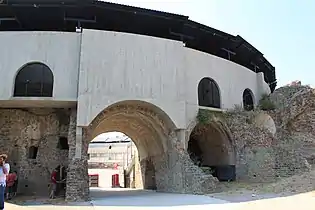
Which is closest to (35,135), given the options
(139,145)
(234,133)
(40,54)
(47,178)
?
(47,178)

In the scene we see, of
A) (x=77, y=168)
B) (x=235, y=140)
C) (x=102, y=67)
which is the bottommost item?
(x=77, y=168)

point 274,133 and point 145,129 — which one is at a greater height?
point 145,129

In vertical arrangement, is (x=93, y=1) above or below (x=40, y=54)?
above

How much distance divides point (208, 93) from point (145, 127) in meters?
4.36

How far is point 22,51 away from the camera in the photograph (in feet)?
52.4

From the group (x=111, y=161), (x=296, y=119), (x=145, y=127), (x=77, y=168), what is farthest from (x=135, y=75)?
(x=111, y=161)

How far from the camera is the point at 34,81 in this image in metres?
16.0

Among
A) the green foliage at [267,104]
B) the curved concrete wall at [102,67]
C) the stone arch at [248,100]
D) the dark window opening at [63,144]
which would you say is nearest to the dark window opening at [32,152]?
the dark window opening at [63,144]

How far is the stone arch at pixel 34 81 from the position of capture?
15875 mm

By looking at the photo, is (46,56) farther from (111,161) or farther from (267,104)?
(111,161)

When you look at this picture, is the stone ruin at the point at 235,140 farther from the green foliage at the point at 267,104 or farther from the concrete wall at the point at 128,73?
the concrete wall at the point at 128,73

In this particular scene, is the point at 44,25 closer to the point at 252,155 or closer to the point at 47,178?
the point at 47,178

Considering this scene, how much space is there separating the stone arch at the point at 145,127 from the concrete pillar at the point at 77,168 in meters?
0.60

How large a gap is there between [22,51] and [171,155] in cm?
924
